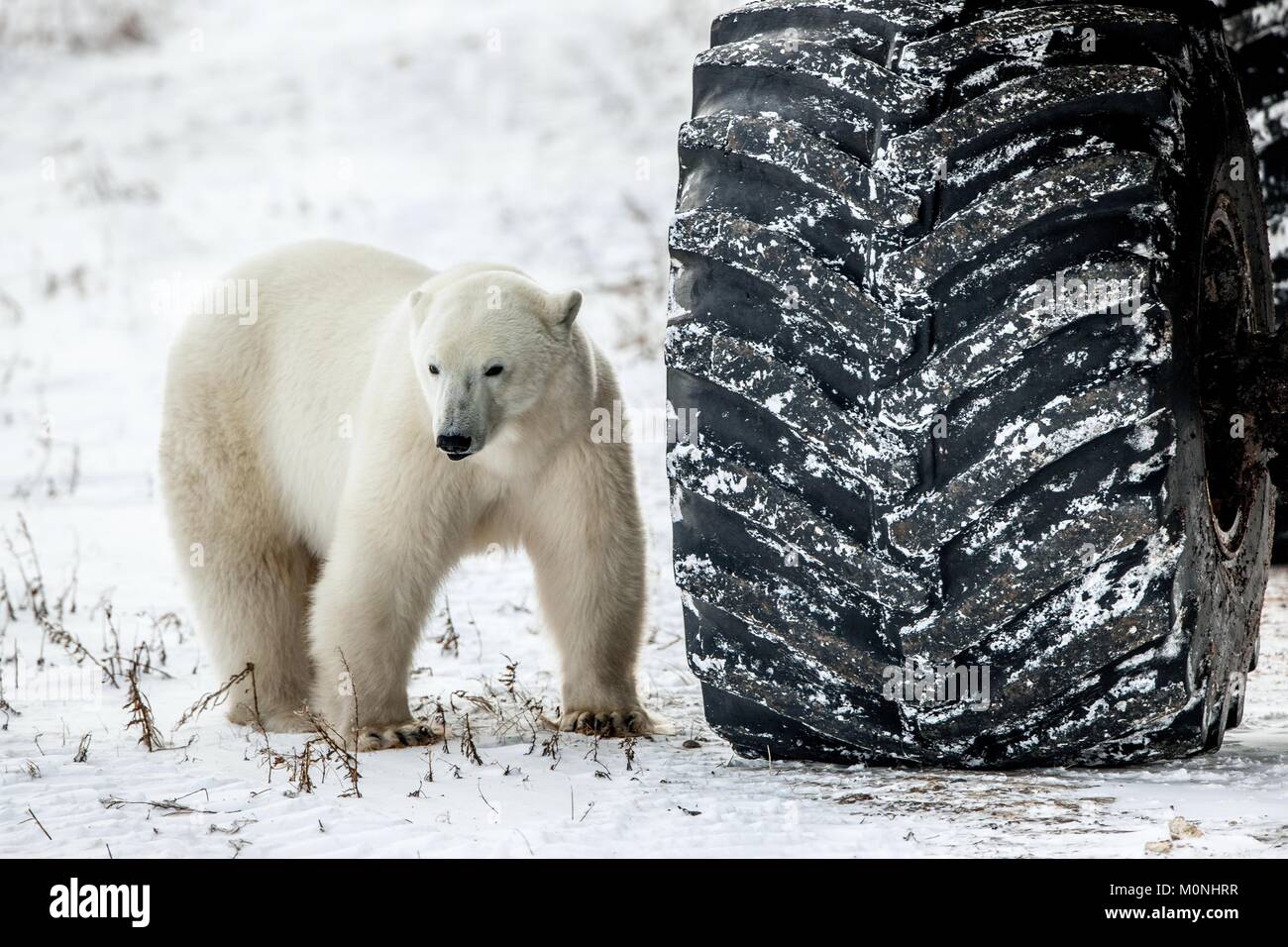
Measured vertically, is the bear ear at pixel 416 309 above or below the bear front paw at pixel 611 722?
above

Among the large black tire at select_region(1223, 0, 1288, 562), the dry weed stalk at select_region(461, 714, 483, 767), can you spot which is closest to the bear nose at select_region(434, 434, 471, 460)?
the dry weed stalk at select_region(461, 714, 483, 767)

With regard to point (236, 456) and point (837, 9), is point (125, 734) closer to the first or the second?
point (236, 456)

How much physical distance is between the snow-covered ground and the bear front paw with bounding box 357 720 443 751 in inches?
3.1

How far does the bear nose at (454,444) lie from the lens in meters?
3.52

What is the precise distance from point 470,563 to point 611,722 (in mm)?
2774

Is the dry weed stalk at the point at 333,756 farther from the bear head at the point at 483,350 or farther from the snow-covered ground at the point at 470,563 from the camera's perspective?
the bear head at the point at 483,350

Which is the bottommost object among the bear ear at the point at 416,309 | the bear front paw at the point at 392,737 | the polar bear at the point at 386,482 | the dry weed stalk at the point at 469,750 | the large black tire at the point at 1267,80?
the bear front paw at the point at 392,737

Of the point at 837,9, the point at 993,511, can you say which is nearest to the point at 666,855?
the point at 993,511

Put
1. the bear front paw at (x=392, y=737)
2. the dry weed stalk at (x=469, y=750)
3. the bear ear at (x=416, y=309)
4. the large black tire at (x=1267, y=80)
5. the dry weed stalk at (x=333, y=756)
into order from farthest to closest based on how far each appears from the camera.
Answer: the large black tire at (x=1267, y=80)
the bear ear at (x=416, y=309)
the bear front paw at (x=392, y=737)
the dry weed stalk at (x=469, y=750)
the dry weed stalk at (x=333, y=756)

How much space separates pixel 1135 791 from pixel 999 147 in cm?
125

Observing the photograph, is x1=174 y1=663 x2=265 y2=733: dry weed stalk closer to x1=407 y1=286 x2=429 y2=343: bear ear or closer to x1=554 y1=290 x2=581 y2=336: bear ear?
x1=407 y1=286 x2=429 y2=343: bear ear

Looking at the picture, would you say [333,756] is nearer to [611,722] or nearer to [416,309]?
[611,722]

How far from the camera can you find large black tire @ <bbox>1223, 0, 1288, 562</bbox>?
411 cm

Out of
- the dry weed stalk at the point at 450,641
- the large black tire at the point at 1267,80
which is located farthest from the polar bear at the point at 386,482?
the large black tire at the point at 1267,80
